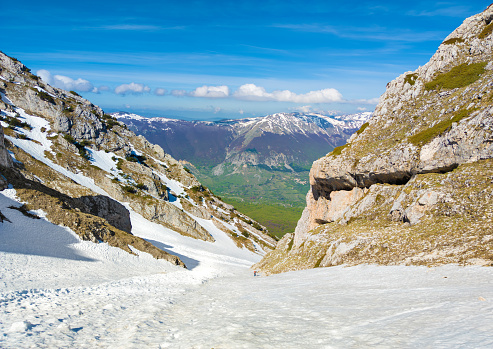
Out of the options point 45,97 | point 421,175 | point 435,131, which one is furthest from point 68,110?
point 421,175

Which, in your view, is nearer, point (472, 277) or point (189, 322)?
point (189, 322)

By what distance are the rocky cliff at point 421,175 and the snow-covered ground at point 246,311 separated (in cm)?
522

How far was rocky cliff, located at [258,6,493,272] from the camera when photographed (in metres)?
25.3

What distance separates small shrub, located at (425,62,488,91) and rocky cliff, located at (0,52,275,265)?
54.2 meters

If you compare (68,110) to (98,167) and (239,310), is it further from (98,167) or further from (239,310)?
(239,310)

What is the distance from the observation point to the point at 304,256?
40.5 metres

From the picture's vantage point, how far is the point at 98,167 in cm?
11000

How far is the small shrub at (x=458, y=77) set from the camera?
42.5 meters

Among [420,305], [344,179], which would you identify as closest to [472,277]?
[420,305]

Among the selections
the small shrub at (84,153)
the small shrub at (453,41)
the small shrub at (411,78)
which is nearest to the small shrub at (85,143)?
the small shrub at (84,153)

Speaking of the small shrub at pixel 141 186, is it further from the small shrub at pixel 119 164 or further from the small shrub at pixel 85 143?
the small shrub at pixel 85 143

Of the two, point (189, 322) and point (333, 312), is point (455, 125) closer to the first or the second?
point (333, 312)

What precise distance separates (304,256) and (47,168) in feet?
269

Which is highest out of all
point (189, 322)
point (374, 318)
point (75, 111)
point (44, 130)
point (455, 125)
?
point (75, 111)
